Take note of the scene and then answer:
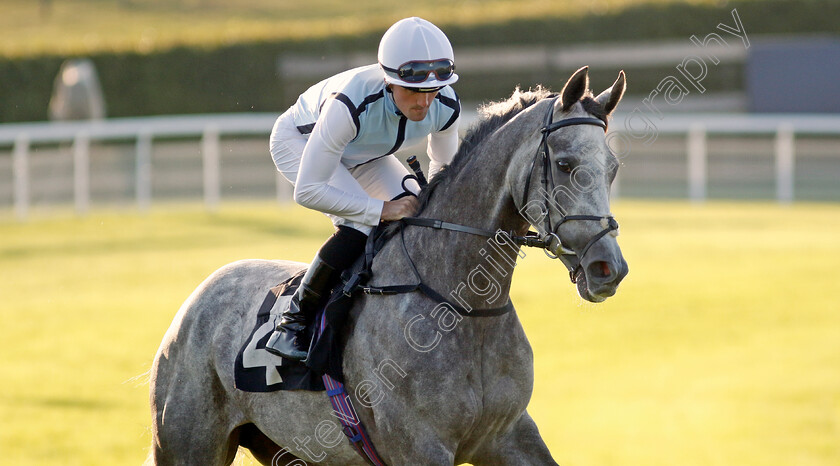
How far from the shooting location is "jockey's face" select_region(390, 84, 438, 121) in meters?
3.58

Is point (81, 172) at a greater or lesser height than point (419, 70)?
greater

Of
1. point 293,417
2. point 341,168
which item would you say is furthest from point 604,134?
point 293,417

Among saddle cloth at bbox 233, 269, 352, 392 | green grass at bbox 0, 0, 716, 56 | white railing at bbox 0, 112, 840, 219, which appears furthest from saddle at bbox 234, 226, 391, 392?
green grass at bbox 0, 0, 716, 56

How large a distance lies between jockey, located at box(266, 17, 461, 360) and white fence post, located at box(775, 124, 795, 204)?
1386cm

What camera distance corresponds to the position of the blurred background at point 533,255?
8203mm

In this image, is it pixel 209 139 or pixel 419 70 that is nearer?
pixel 419 70

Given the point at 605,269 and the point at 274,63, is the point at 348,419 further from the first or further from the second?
the point at 274,63

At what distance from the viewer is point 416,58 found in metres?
3.53

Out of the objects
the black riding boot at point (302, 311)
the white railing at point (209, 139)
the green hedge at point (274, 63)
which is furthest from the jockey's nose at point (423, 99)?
the green hedge at point (274, 63)

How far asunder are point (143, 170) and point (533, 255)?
6268mm

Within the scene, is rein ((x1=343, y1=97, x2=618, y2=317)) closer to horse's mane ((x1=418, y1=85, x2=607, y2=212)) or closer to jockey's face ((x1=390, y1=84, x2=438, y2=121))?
horse's mane ((x1=418, y1=85, x2=607, y2=212))

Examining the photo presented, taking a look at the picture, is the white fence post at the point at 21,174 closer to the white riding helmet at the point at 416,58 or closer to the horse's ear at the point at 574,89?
the white riding helmet at the point at 416,58

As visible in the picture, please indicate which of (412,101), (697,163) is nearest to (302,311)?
(412,101)

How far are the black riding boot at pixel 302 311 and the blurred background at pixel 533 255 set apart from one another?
121 cm
